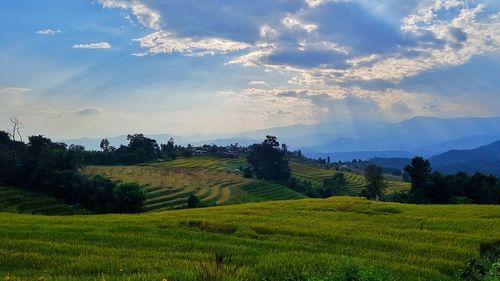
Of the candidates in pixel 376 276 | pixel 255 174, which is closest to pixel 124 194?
pixel 376 276

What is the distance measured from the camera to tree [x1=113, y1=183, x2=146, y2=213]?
57.0 meters

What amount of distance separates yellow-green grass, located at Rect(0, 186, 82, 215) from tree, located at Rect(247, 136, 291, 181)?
6973 cm

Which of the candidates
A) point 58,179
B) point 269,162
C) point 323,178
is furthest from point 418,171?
point 323,178

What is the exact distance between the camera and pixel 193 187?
87.7 metres

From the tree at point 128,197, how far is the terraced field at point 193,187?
812 centimetres

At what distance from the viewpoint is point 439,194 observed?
67938 mm

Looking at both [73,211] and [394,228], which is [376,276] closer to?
[394,228]

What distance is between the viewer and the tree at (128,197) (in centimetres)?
5696

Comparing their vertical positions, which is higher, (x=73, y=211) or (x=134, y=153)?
(x=134, y=153)

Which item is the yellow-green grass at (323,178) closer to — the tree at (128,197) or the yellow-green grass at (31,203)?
the tree at (128,197)

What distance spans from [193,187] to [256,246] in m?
73.5

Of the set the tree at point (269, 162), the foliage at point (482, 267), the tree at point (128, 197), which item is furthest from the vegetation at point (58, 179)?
the tree at point (269, 162)

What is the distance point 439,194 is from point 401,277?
61.7 m

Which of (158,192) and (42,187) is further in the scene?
(158,192)
